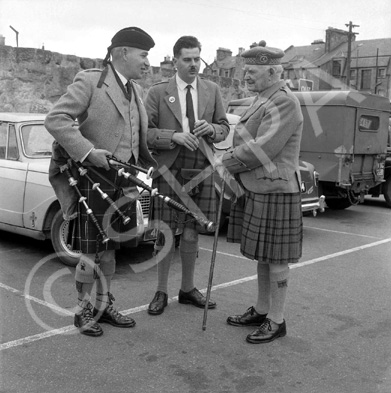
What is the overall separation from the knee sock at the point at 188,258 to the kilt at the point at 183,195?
0.14 meters

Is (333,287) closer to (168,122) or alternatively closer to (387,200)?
(168,122)

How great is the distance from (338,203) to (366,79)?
55304mm

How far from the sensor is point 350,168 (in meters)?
9.52

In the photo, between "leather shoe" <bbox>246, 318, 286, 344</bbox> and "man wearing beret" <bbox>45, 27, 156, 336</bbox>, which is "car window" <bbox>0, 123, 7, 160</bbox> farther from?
"leather shoe" <bbox>246, 318, 286, 344</bbox>

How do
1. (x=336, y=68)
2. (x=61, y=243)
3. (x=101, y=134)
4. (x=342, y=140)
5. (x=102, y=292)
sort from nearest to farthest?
1. (x=101, y=134)
2. (x=102, y=292)
3. (x=61, y=243)
4. (x=342, y=140)
5. (x=336, y=68)

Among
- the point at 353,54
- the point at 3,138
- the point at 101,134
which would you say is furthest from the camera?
the point at 353,54

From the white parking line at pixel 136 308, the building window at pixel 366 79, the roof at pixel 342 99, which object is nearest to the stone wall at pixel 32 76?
the roof at pixel 342 99

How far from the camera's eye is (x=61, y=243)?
5641 mm

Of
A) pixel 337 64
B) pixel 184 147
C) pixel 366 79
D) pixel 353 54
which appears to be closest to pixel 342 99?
pixel 184 147

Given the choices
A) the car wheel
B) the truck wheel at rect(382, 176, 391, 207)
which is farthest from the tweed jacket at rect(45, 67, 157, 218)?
the truck wheel at rect(382, 176, 391, 207)

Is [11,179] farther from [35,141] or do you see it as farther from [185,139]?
[185,139]

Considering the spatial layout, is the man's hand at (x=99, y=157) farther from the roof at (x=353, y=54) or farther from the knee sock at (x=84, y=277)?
the roof at (x=353, y=54)

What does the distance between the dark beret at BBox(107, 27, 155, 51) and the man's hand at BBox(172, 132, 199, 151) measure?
2.18ft

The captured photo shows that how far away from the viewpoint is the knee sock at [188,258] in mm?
4323
